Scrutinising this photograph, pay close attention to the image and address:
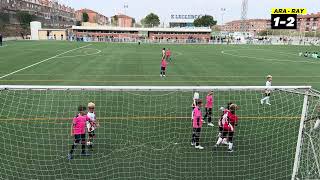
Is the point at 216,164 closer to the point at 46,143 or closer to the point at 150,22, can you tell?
the point at 46,143

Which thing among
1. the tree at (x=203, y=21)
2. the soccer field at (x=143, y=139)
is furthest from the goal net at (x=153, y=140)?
the tree at (x=203, y=21)

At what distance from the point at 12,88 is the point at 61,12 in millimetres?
163548

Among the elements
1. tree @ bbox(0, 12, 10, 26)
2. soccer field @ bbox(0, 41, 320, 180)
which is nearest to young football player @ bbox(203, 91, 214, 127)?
soccer field @ bbox(0, 41, 320, 180)

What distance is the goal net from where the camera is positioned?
293 inches

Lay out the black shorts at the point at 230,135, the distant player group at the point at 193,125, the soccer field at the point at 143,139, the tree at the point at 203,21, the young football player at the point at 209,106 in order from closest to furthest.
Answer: the soccer field at the point at 143,139
the distant player group at the point at 193,125
the black shorts at the point at 230,135
the young football player at the point at 209,106
the tree at the point at 203,21

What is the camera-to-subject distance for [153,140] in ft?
33.8

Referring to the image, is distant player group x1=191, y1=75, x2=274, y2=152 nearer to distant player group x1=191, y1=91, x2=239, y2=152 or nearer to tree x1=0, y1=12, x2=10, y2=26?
distant player group x1=191, y1=91, x2=239, y2=152

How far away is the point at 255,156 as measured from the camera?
9.34 metres

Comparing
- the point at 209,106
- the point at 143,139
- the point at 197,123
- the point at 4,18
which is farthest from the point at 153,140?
the point at 4,18

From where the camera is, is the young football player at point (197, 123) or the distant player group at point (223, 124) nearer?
the distant player group at point (223, 124)

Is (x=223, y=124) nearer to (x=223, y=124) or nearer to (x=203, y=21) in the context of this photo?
(x=223, y=124)

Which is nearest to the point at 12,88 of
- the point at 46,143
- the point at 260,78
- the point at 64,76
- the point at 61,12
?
the point at 46,143

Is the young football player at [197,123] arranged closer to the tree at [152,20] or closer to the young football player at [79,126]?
the young football player at [79,126]

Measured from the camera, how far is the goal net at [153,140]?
744 cm
